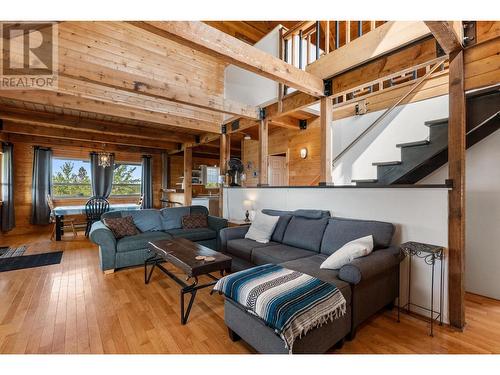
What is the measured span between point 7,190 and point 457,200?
8.22 metres

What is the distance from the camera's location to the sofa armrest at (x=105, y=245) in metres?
3.22

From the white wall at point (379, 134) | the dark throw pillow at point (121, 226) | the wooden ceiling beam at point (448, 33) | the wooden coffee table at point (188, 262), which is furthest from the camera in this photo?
the dark throw pillow at point (121, 226)

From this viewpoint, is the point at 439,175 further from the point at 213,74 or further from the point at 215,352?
the point at 213,74

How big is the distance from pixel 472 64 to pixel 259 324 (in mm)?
2863

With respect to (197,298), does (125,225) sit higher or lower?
higher

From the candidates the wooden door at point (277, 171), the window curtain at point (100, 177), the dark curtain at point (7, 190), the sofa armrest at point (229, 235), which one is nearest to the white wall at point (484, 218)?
the sofa armrest at point (229, 235)

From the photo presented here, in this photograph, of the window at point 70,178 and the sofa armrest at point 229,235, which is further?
the window at point 70,178

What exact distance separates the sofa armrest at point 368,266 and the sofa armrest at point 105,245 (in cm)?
300

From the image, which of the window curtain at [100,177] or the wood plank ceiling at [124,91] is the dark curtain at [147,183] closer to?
the window curtain at [100,177]

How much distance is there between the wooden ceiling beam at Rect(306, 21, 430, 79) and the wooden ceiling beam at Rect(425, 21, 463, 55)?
366 millimetres

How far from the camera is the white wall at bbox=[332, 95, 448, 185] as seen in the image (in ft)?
11.3

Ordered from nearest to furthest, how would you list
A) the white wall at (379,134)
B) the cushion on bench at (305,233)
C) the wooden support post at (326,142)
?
the cushion on bench at (305,233) < the wooden support post at (326,142) < the white wall at (379,134)

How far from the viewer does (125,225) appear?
373cm
